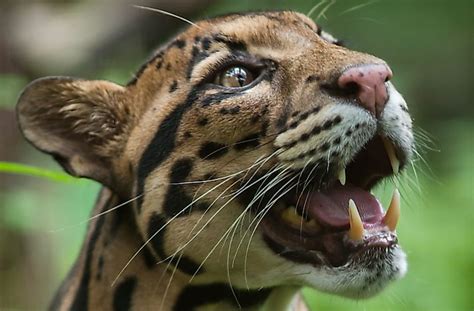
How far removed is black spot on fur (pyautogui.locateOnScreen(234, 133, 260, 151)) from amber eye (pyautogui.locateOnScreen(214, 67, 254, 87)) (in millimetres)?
262

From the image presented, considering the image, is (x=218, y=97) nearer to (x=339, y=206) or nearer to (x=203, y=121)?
(x=203, y=121)

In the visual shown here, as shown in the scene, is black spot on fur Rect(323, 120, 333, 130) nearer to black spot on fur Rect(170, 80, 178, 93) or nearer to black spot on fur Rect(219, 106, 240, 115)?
black spot on fur Rect(219, 106, 240, 115)

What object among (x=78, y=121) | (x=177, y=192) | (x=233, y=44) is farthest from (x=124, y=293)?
(x=233, y=44)

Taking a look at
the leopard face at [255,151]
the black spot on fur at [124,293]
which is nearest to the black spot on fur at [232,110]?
the leopard face at [255,151]

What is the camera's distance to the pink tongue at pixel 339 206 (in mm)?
3903

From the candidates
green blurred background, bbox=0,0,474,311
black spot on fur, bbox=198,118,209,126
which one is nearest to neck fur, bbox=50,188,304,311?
black spot on fur, bbox=198,118,209,126

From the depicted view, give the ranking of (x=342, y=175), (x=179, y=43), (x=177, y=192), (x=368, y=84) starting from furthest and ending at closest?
(x=179, y=43) → (x=177, y=192) → (x=342, y=175) → (x=368, y=84)

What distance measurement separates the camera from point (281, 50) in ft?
13.6

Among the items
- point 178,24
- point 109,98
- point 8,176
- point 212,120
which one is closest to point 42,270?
point 8,176

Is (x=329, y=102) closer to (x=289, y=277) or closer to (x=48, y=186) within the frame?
(x=289, y=277)

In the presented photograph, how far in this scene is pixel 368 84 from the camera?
3.74 m

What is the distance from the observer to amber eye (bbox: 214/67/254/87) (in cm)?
416

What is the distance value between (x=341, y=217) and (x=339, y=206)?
5cm

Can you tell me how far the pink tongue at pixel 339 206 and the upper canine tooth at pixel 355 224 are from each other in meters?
0.07
